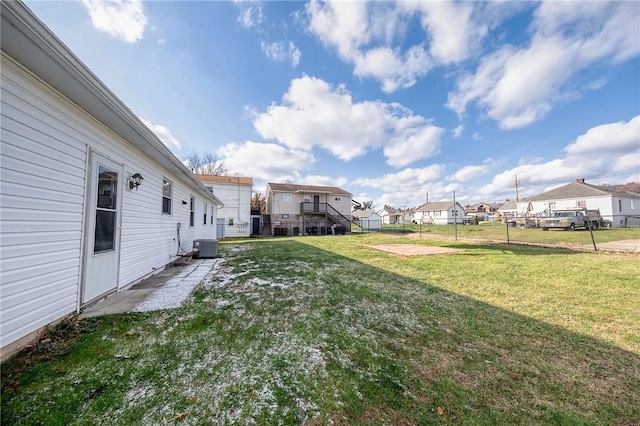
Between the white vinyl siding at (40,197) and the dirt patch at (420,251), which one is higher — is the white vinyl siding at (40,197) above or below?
above

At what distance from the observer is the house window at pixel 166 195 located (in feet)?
21.6

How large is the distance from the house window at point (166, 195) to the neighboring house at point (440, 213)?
39.7m

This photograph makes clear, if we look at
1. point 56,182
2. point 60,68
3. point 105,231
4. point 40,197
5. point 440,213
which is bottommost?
point 105,231

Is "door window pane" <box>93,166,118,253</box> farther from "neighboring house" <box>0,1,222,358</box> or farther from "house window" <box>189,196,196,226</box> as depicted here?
"house window" <box>189,196,196,226</box>

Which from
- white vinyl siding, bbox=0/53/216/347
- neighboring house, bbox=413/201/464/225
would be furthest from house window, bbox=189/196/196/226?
neighboring house, bbox=413/201/464/225

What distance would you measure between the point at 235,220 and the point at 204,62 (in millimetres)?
14326

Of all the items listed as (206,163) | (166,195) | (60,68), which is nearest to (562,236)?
(166,195)

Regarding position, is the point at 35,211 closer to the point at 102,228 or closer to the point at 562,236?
the point at 102,228

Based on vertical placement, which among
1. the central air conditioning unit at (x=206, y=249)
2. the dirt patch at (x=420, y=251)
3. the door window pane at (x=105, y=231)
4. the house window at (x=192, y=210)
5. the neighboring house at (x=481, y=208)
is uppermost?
the neighboring house at (x=481, y=208)

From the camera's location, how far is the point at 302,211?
23.6 m

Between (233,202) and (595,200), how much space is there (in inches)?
1383

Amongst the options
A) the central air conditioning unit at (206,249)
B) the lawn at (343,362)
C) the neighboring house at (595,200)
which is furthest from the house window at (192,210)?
the neighboring house at (595,200)

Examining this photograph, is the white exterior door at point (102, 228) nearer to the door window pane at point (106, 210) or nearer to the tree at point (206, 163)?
the door window pane at point (106, 210)

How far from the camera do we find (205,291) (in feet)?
14.1
